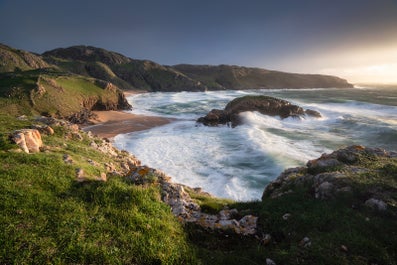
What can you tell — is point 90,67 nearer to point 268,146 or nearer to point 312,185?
point 268,146

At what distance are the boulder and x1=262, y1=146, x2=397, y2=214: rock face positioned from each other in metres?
10.1

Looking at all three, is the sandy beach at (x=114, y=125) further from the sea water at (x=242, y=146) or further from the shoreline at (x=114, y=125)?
the sea water at (x=242, y=146)

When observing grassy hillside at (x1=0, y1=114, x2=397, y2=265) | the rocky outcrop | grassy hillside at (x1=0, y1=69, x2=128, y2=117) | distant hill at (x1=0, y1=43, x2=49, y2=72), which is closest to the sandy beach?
grassy hillside at (x1=0, y1=69, x2=128, y2=117)

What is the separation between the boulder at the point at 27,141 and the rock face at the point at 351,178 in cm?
1008

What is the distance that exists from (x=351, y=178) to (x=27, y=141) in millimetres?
12823

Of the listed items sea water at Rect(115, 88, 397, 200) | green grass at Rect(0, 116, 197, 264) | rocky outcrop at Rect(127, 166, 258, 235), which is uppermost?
green grass at Rect(0, 116, 197, 264)

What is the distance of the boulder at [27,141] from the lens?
948cm

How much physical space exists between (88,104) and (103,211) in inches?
1874

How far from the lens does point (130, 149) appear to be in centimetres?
2530

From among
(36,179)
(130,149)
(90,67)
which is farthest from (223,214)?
(90,67)

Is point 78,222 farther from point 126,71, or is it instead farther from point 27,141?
point 126,71

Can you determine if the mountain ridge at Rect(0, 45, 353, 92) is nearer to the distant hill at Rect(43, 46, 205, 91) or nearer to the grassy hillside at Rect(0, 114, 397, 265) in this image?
the distant hill at Rect(43, 46, 205, 91)

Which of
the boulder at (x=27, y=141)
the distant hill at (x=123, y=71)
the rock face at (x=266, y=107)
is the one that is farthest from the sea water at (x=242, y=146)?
the distant hill at (x=123, y=71)

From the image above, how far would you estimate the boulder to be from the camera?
31.1 feet
